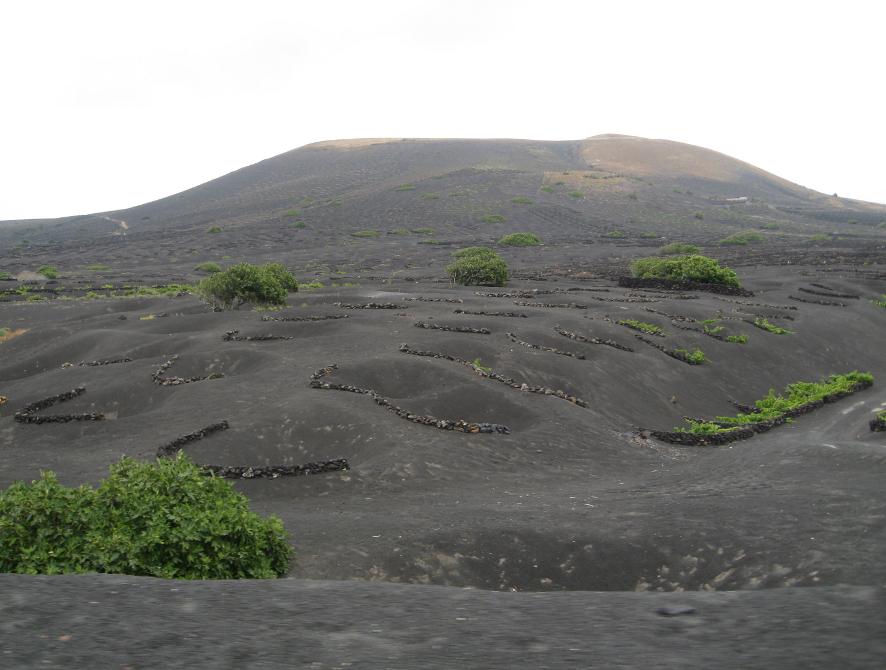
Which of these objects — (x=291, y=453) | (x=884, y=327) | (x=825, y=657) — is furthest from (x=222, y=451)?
(x=884, y=327)

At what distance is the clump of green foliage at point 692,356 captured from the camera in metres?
25.8

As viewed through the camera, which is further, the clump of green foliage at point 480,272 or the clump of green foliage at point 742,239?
the clump of green foliage at point 742,239

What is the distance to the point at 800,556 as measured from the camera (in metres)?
8.85

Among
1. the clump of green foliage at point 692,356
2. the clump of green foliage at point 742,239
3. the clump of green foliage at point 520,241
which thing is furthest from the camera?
the clump of green foliage at point 742,239

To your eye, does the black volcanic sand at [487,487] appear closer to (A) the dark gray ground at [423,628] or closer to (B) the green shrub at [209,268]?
(A) the dark gray ground at [423,628]

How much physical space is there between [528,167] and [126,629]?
138 metres

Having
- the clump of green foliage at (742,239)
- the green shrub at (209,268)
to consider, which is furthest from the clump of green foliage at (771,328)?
the clump of green foliage at (742,239)

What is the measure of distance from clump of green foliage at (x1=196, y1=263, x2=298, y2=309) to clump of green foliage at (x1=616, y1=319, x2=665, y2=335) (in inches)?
700

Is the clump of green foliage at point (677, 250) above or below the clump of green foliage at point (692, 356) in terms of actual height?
above

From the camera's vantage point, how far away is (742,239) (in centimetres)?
8300

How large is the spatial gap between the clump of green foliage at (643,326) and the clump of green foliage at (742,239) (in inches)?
2256

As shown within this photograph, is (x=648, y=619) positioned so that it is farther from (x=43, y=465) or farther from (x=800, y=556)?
(x=43, y=465)

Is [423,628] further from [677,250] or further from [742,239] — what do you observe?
[742,239]

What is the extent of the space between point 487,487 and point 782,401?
14.1 m
